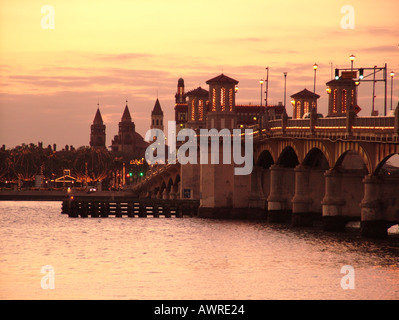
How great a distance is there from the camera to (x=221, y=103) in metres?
125

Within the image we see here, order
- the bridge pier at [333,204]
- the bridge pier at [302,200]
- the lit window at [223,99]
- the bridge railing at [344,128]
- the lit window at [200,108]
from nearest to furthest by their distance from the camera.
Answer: the bridge railing at [344,128] < the bridge pier at [333,204] < the bridge pier at [302,200] < the lit window at [223,99] < the lit window at [200,108]

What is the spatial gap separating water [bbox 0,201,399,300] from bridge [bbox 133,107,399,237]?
2.73 m

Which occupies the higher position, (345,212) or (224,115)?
(224,115)

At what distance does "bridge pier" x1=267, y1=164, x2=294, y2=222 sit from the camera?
107500 mm

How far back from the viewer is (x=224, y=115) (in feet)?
411

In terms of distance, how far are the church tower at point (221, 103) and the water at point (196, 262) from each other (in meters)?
21.0

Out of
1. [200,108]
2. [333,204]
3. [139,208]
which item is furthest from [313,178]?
[200,108]

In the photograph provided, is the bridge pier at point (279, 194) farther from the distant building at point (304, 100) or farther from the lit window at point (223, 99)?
the distant building at point (304, 100)

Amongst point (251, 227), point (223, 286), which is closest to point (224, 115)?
point (251, 227)

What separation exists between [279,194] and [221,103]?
823 inches

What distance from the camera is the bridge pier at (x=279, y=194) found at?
10750 centimetres

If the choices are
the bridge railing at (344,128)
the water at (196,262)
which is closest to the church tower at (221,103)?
the bridge railing at (344,128)
